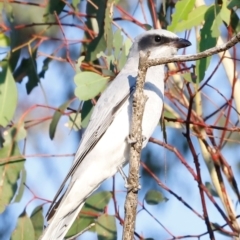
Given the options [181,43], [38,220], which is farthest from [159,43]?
[38,220]

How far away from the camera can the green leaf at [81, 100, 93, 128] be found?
379 centimetres

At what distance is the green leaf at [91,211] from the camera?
385 centimetres

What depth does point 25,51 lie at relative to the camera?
5055 millimetres

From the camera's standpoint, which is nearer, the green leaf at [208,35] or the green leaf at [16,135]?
the green leaf at [208,35]

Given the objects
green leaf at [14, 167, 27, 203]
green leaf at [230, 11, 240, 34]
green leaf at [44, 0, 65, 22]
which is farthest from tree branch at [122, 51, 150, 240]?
green leaf at [44, 0, 65, 22]

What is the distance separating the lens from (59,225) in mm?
3436

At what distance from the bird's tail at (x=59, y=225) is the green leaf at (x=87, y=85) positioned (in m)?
0.53

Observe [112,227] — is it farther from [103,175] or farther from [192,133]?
[192,133]

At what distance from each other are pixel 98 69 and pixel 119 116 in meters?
0.56

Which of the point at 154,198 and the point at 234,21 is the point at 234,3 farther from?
the point at 154,198

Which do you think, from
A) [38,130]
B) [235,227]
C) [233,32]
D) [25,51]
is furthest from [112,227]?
[38,130]

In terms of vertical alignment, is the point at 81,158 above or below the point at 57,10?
below

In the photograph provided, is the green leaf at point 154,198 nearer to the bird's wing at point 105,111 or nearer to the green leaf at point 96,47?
the bird's wing at point 105,111

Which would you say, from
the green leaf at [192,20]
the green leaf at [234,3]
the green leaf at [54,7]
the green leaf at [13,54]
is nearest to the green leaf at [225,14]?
the green leaf at [234,3]
